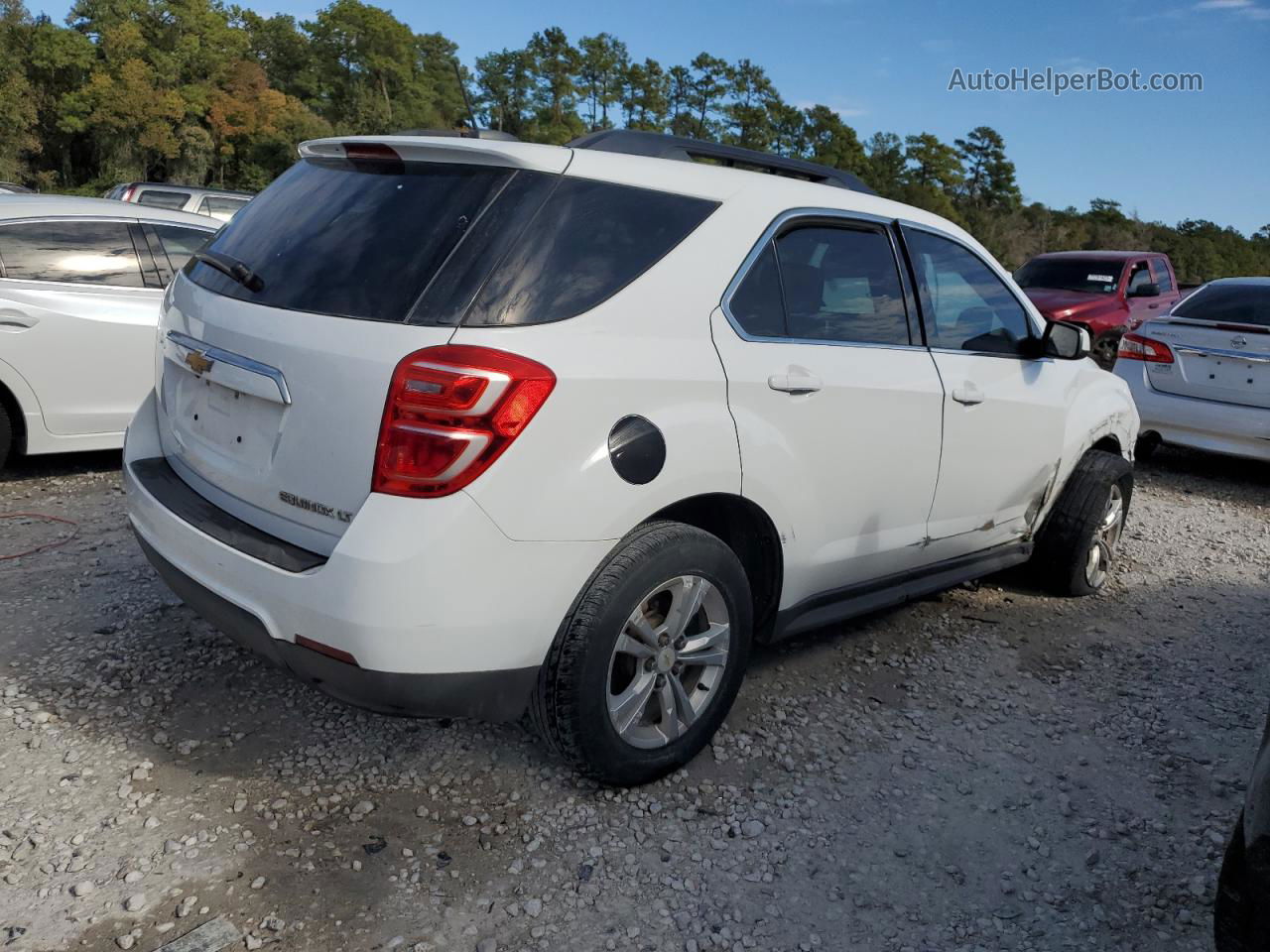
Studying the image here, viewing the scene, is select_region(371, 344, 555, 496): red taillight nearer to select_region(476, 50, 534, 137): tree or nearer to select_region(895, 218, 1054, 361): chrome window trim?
select_region(895, 218, 1054, 361): chrome window trim

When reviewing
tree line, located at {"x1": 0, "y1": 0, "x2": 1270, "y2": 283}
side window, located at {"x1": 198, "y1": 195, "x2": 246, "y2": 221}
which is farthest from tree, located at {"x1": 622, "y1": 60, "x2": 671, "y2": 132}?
side window, located at {"x1": 198, "y1": 195, "x2": 246, "y2": 221}

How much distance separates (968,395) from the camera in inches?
151

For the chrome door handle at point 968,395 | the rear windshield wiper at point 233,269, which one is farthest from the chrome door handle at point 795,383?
the rear windshield wiper at point 233,269

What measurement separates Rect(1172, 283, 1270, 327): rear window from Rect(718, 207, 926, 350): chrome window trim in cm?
527

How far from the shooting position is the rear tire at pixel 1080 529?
4.70 metres

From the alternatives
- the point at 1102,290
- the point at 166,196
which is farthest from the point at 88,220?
the point at 166,196

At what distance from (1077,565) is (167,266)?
543 cm

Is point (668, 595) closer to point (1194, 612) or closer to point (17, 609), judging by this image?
point (17, 609)

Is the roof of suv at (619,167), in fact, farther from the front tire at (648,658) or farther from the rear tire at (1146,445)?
the rear tire at (1146,445)

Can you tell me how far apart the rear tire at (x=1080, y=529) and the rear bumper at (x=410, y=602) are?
2909 millimetres

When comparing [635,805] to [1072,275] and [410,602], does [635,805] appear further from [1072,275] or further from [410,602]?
[1072,275]

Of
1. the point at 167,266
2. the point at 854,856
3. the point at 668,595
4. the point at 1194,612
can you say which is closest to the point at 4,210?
the point at 167,266

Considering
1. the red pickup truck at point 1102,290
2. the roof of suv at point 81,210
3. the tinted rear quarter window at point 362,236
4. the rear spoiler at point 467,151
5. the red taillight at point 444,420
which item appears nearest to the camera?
the red taillight at point 444,420

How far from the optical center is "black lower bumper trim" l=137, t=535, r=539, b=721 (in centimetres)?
248
